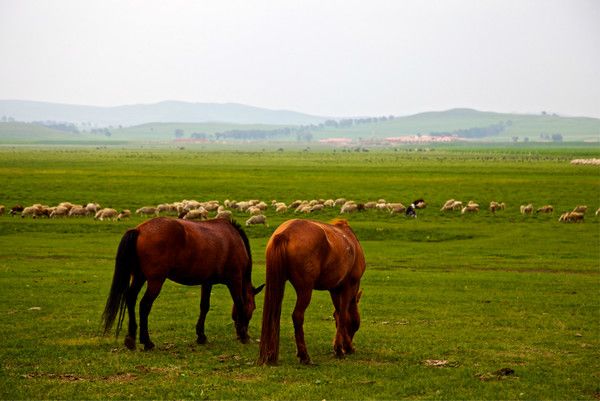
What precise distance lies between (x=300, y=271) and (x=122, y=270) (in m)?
2.99

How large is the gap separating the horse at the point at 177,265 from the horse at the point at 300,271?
70.4 inches

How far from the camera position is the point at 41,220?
37.0 meters

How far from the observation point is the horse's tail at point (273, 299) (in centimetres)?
1112

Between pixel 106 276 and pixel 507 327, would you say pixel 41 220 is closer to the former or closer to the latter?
pixel 106 276

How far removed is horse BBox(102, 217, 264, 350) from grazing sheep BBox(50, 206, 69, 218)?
2742 cm

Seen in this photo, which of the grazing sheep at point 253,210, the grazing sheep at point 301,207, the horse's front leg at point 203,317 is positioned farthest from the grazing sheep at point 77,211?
the horse's front leg at point 203,317

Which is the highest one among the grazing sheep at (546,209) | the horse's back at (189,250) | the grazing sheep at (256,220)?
the horse's back at (189,250)

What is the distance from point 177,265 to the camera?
12.4 meters

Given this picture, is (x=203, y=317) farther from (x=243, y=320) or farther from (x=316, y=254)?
(x=316, y=254)

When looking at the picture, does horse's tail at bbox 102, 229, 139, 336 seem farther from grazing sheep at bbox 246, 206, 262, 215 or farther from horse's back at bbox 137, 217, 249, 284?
grazing sheep at bbox 246, 206, 262, 215

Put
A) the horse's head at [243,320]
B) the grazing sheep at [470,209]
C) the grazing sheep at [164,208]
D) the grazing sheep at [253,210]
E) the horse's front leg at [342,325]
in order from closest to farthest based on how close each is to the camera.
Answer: the horse's front leg at [342,325] < the horse's head at [243,320] < the grazing sheep at [253,210] < the grazing sheep at [164,208] < the grazing sheep at [470,209]

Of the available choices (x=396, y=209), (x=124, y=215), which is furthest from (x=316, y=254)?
(x=396, y=209)

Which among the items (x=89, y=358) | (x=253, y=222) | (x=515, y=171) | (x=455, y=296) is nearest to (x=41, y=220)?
(x=253, y=222)

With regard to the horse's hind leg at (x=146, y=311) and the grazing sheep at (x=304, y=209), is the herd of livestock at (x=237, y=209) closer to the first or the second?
the grazing sheep at (x=304, y=209)
